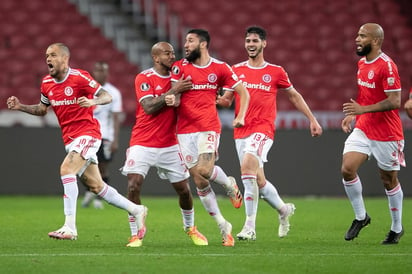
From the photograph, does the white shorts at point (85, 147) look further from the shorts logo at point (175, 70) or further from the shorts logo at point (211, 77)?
the shorts logo at point (211, 77)

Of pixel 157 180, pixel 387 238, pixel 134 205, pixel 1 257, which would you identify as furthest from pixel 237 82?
pixel 157 180

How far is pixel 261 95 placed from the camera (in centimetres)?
1202

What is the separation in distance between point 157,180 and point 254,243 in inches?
365

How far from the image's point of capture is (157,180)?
2022cm

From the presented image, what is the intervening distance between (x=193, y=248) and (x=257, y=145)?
1.83m

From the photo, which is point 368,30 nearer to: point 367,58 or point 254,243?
point 367,58

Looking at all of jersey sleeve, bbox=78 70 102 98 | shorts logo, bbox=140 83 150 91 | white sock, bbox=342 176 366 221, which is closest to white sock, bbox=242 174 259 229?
white sock, bbox=342 176 366 221

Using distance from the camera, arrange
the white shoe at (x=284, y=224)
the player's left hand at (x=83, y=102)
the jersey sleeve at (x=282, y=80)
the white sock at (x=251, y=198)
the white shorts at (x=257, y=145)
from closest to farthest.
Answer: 1. the player's left hand at (x=83, y=102)
2. the white sock at (x=251, y=198)
3. the white shorts at (x=257, y=145)
4. the white shoe at (x=284, y=224)
5. the jersey sleeve at (x=282, y=80)

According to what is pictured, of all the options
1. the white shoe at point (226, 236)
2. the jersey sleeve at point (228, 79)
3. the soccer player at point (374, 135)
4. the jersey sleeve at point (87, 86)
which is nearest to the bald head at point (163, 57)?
the jersey sleeve at point (228, 79)

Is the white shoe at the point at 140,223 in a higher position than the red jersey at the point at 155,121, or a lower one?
lower

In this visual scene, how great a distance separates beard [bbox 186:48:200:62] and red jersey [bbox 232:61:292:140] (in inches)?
46.9

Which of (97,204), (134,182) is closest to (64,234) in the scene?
(134,182)

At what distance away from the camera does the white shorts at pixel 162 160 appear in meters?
11.0

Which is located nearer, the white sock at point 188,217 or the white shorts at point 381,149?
the white sock at point 188,217
